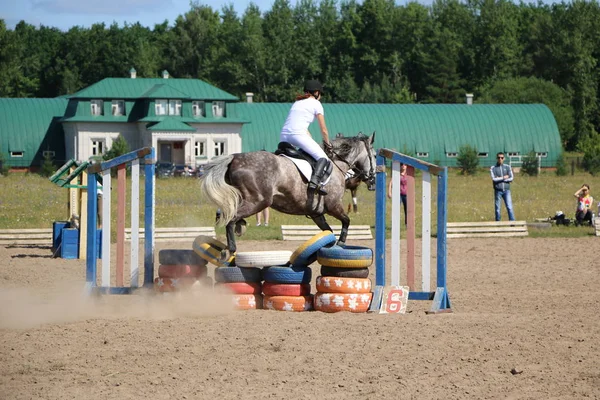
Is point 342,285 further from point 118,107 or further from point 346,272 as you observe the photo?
point 118,107

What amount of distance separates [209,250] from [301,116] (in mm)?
2147

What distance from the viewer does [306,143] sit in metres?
12.0

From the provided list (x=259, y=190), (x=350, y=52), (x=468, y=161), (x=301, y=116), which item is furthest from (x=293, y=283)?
(x=350, y=52)

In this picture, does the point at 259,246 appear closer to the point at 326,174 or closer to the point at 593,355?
the point at 326,174

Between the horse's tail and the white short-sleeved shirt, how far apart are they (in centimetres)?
103

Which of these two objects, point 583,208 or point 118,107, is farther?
point 118,107

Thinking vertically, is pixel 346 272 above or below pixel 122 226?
below

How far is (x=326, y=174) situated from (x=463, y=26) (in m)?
84.5

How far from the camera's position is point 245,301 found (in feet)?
35.4

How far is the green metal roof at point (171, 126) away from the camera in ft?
191

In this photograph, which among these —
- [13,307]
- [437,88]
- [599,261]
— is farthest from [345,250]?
[437,88]

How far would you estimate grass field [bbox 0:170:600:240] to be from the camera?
24453 millimetres

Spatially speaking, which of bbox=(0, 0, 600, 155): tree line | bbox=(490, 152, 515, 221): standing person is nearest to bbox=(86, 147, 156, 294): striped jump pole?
bbox=(490, 152, 515, 221): standing person

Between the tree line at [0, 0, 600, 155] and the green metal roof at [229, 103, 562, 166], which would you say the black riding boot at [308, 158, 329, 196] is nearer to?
the green metal roof at [229, 103, 562, 166]
